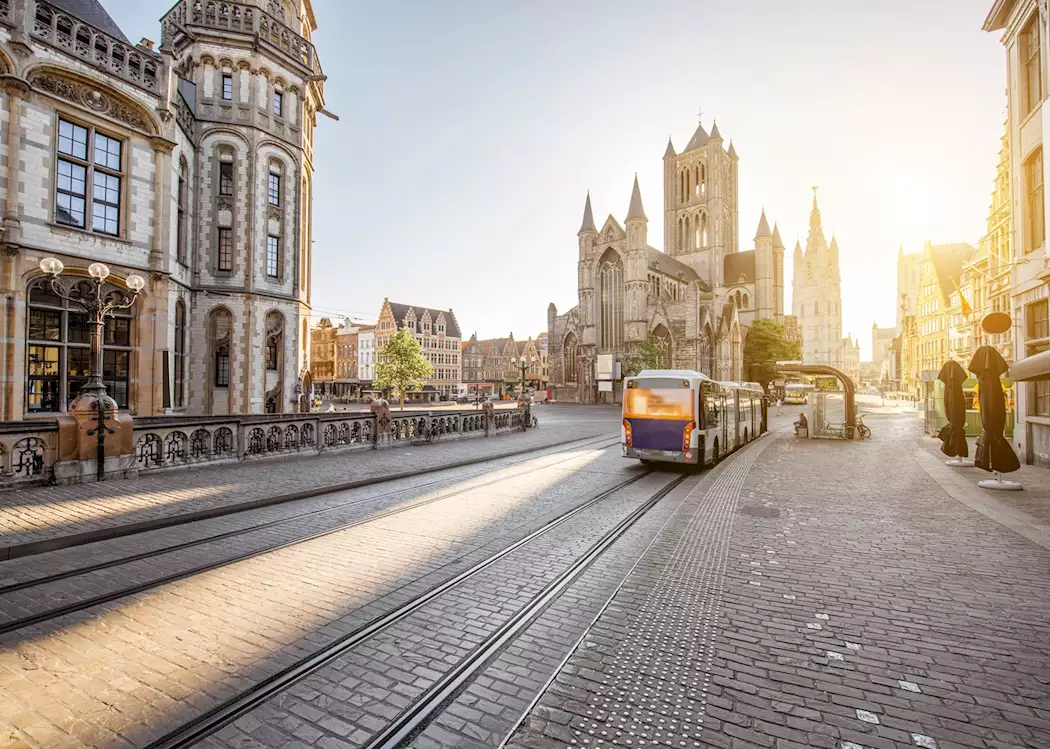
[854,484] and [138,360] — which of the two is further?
[138,360]

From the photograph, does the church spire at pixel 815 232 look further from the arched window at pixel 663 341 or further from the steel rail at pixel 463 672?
the steel rail at pixel 463 672

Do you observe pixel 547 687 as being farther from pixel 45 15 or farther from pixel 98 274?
pixel 45 15

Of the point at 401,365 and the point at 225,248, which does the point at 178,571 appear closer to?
the point at 225,248

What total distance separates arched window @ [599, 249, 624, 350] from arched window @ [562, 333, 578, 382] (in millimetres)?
5492

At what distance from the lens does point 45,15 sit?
42.9ft

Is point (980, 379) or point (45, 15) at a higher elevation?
point (45, 15)

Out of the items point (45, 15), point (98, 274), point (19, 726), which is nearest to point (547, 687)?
point (19, 726)

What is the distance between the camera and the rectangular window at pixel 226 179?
760 inches

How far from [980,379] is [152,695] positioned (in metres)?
14.4

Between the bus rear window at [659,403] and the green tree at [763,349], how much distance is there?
65.6 metres

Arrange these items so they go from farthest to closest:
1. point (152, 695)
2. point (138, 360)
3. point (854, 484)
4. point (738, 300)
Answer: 1. point (738, 300)
2. point (138, 360)
3. point (854, 484)
4. point (152, 695)

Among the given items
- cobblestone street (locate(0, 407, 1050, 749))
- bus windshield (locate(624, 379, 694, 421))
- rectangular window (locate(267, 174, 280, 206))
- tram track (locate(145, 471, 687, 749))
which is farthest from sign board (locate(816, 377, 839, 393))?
tram track (locate(145, 471, 687, 749))

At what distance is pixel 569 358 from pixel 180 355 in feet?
171

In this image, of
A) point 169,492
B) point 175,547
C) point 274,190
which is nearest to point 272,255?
point 274,190
